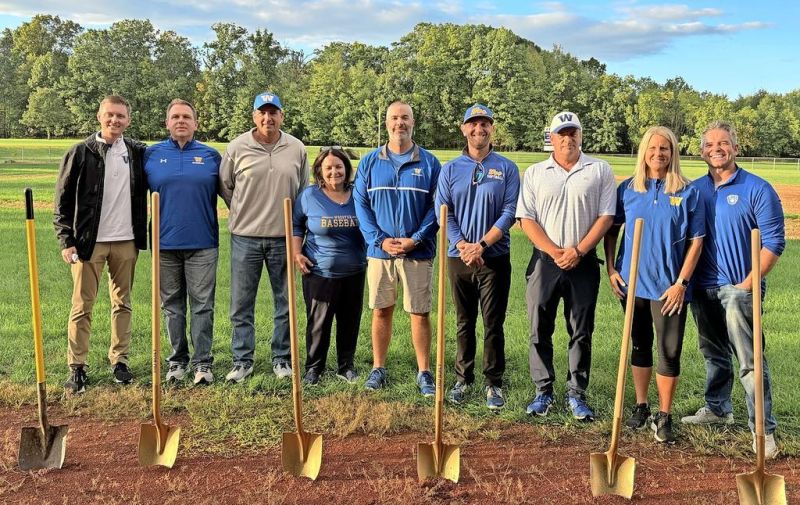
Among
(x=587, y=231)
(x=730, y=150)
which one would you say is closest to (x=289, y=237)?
(x=587, y=231)

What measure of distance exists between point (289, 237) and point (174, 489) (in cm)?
174

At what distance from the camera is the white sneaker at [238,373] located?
5898mm

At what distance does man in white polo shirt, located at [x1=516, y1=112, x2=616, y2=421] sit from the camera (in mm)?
4926

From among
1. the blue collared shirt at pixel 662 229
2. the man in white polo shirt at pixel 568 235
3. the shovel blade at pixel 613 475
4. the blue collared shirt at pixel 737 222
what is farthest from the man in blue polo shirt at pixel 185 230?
the blue collared shirt at pixel 737 222

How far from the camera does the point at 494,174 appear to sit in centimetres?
532

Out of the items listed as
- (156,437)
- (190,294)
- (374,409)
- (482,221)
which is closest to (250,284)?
(190,294)

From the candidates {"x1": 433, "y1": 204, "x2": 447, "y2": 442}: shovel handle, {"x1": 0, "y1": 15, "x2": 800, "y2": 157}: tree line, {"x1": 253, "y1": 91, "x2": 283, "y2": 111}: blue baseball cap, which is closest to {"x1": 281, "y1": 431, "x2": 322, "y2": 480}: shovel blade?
{"x1": 433, "y1": 204, "x2": 447, "y2": 442}: shovel handle

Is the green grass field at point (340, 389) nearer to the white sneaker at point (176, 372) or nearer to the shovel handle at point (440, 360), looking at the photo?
the white sneaker at point (176, 372)

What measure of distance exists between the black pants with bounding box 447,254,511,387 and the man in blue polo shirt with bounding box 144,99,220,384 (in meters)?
2.19

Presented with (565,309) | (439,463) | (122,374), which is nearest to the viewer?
(439,463)

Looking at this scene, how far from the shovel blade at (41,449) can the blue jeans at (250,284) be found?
5.90 feet

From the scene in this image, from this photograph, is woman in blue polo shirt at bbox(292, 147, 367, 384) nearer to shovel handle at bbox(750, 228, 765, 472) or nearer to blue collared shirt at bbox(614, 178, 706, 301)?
blue collared shirt at bbox(614, 178, 706, 301)

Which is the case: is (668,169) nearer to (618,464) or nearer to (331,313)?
(618,464)

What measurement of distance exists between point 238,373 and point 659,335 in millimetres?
3574
